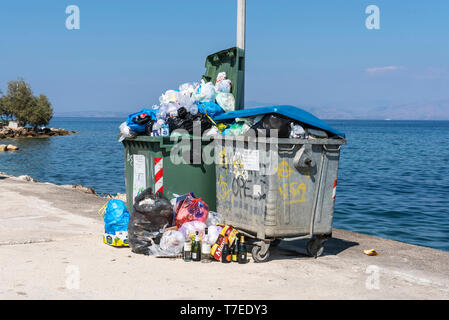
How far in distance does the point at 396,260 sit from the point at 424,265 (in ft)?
1.11

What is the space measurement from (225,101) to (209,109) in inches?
13.6

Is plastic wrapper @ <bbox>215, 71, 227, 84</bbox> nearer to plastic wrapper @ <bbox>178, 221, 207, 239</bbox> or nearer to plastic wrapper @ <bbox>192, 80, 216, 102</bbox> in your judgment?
plastic wrapper @ <bbox>192, 80, 216, 102</bbox>

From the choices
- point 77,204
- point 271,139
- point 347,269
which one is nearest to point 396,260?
point 347,269

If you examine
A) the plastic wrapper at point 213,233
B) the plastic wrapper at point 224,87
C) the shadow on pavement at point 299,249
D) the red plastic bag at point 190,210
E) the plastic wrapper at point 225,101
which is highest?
the plastic wrapper at point 224,87

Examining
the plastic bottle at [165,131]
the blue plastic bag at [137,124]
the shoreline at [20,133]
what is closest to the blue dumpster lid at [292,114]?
the plastic bottle at [165,131]

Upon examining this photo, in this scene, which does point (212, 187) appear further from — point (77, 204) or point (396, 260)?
point (77, 204)

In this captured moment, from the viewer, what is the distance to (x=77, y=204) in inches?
385

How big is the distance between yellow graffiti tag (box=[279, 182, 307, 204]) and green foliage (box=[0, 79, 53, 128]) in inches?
2755

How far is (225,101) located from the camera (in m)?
7.14

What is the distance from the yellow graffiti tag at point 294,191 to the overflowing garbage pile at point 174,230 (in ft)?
2.32

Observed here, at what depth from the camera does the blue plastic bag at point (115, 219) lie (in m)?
6.39

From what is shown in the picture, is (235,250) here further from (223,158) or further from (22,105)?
(22,105)

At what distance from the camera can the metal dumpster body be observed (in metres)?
5.71

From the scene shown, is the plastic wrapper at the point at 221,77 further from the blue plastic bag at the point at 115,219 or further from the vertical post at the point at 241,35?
the blue plastic bag at the point at 115,219
